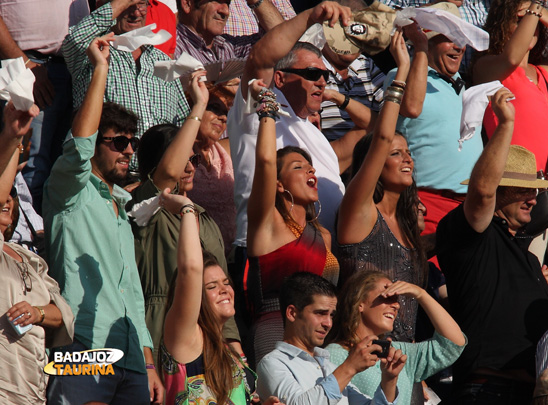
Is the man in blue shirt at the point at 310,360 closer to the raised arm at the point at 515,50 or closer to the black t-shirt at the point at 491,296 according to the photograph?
the black t-shirt at the point at 491,296

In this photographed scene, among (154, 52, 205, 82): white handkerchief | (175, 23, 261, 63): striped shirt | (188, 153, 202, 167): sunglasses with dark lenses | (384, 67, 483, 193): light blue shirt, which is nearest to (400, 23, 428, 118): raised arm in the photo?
(384, 67, 483, 193): light blue shirt

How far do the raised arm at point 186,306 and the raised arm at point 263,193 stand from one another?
0.87m

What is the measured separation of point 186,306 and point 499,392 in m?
1.75

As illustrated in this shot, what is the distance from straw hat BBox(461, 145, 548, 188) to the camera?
5.82 metres

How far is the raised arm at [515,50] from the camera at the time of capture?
23.5 ft

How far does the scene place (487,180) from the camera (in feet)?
17.5

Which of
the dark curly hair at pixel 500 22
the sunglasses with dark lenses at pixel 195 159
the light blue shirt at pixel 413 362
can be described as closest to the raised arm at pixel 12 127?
the sunglasses with dark lenses at pixel 195 159

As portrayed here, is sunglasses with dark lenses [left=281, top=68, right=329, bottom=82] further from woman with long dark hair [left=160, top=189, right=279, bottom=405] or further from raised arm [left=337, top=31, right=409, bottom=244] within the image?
woman with long dark hair [left=160, top=189, right=279, bottom=405]

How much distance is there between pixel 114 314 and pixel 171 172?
0.89 metres

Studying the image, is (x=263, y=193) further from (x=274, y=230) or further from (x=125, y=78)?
(x=125, y=78)

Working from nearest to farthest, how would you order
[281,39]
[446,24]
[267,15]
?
1. [281,39]
2. [446,24]
3. [267,15]

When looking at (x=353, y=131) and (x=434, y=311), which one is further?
(x=353, y=131)

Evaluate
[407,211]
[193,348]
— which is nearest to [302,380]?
[193,348]

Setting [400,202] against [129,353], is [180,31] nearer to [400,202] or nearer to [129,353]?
[400,202]
